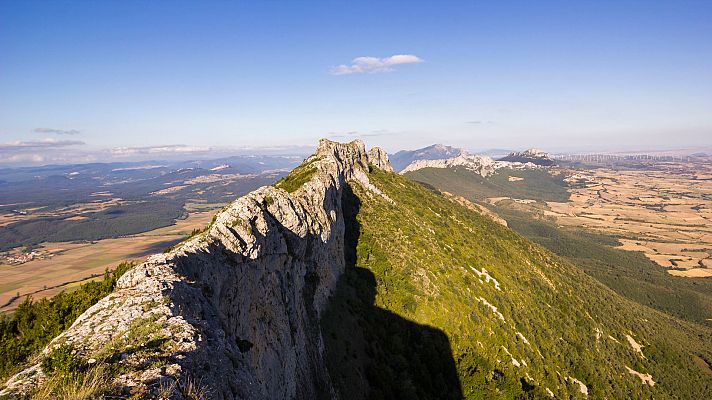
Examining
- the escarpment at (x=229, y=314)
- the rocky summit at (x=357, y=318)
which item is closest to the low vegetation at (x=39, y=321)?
the escarpment at (x=229, y=314)

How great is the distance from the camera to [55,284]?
164m

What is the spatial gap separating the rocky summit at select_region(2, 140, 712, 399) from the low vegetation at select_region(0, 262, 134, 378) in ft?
21.8

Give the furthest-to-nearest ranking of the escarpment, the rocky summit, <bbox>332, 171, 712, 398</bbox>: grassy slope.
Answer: <bbox>332, 171, 712, 398</bbox>: grassy slope
the rocky summit
the escarpment

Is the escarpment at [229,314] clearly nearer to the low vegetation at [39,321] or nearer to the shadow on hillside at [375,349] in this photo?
the shadow on hillside at [375,349]

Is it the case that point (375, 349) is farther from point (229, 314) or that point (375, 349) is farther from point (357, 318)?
point (229, 314)

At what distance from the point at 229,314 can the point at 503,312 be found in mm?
80263

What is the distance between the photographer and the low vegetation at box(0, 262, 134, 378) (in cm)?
2084

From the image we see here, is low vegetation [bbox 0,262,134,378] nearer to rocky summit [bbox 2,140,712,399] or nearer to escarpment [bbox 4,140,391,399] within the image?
escarpment [bbox 4,140,391,399]

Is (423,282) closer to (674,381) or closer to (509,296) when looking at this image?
(509,296)

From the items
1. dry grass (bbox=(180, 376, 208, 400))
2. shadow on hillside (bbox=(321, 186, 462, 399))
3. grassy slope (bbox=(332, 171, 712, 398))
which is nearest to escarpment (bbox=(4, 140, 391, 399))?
dry grass (bbox=(180, 376, 208, 400))

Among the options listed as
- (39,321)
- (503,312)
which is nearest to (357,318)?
(39,321)

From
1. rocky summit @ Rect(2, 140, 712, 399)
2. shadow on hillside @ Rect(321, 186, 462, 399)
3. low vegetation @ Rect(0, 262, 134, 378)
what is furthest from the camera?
shadow on hillside @ Rect(321, 186, 462, 399)

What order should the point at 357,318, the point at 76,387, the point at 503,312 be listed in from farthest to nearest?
the point at 503,312 → the point at 357,318 → the point at 76,387

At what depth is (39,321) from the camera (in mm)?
23172
